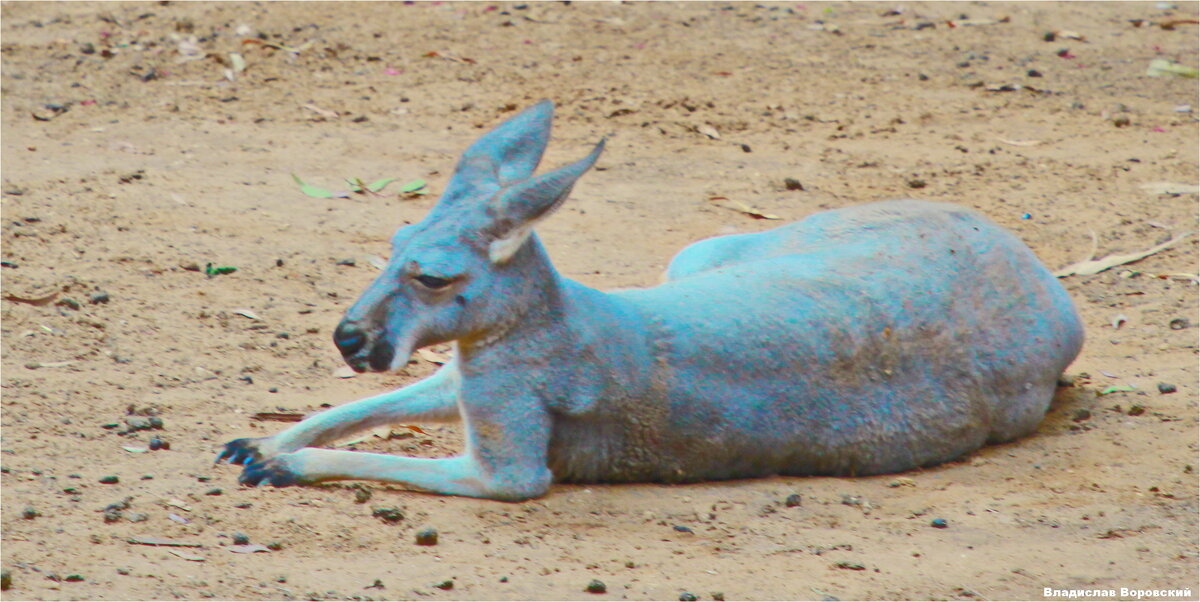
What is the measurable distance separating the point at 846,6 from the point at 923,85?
63.1 inches

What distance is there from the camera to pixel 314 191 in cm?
670

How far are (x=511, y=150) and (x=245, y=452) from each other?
1151mm

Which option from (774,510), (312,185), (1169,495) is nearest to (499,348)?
(774,510)

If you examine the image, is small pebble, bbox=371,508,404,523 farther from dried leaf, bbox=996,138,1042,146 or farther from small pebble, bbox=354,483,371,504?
Answer: dried leaf, bbox=996,138,1042,146

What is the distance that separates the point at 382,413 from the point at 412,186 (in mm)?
2867

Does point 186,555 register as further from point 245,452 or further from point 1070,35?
point 1070,35

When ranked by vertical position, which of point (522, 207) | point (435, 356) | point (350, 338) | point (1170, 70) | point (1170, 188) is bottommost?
point (435, 356)

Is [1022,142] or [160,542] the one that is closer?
[160,542]

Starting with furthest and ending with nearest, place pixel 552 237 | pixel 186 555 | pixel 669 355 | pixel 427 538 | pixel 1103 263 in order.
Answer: pixel 552 237 → pixel 1103 263 → pixel 669 355 → pixel 427 538 → pixel 186 555

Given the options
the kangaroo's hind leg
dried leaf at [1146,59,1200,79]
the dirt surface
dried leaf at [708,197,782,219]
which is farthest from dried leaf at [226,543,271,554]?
dried leaf at [1146,59,1200,79]

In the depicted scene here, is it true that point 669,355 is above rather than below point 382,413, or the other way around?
above

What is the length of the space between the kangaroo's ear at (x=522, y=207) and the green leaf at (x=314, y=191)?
310 cm

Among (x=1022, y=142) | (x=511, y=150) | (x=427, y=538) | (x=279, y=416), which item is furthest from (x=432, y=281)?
(x=1022, y=142)

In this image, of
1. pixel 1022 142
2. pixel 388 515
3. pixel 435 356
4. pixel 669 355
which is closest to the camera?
pixel 388 515
